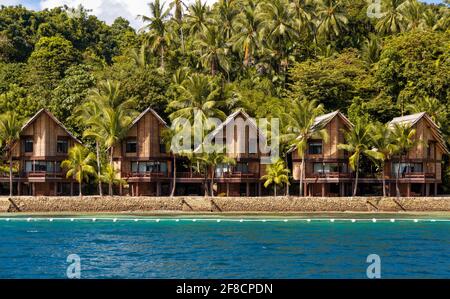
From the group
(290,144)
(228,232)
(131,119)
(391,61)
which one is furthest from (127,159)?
(391,61)

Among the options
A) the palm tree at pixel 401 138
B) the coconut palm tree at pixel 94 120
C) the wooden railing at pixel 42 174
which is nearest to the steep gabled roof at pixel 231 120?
the coconut palm tree at pixel 94 120

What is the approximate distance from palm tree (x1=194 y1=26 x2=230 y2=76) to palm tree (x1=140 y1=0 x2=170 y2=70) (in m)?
6.16

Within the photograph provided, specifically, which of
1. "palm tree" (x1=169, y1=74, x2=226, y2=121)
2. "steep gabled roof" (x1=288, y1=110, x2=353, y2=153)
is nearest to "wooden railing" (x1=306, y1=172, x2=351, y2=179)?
"steep gabled roof" (x1=288, y1=110, x2=353, y2=153)

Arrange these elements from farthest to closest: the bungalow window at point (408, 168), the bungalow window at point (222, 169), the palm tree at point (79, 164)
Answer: the bungalow window at point (222, 169), the bungalow window at point (408, 168), the palm tree at point (79, 164)

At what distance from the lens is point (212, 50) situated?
77.8m

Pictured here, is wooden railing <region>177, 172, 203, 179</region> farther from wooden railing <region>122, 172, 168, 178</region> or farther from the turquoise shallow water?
the turquoise shallow water

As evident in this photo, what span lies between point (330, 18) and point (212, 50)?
1583 centimetres

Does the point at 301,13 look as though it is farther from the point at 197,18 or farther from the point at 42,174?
the point at 42,174

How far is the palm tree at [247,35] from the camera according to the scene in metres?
78.6

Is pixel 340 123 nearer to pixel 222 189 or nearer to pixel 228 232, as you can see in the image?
pixel 222 189

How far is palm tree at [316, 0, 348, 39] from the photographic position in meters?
81.2

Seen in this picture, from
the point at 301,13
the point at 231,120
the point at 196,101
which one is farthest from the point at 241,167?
the point at 301,13

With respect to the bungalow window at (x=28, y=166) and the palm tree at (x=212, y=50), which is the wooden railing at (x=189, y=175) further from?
the palm tree at (x=212, y=50)

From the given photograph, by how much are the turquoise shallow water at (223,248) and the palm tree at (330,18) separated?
38.2m
